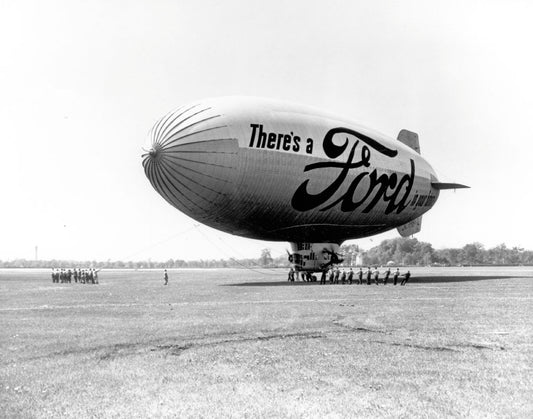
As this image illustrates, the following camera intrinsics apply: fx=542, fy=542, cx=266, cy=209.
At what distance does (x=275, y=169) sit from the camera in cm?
2656

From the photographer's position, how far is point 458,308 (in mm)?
18172

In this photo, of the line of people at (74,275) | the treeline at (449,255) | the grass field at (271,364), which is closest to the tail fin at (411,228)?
the grass field at (271,364)

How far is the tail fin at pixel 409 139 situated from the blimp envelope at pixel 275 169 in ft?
21.8

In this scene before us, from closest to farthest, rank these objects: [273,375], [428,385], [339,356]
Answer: [428,385], [273,375], [339,356]

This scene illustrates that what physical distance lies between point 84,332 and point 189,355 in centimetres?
443

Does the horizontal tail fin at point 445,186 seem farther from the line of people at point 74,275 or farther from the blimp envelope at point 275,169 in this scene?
the line of people at point 74,275

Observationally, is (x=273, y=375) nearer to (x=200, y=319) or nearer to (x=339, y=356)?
(x=339, y=356)

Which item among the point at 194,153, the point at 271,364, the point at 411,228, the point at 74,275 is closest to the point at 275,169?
the point at 194,153

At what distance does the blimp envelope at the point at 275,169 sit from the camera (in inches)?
972

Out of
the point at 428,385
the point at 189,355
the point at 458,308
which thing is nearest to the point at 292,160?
the point at 458,308

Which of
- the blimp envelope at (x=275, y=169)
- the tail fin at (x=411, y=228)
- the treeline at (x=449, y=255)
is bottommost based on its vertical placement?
the treeline at (x=449, y=255)

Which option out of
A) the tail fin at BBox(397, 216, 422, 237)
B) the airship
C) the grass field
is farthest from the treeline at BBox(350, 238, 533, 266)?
the grass field

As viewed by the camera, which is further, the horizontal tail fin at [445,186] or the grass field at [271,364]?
the horizontal tail fin at [445,186]

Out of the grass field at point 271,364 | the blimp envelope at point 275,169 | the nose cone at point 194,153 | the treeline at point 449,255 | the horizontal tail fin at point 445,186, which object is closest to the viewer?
the grass field at point 271,364
